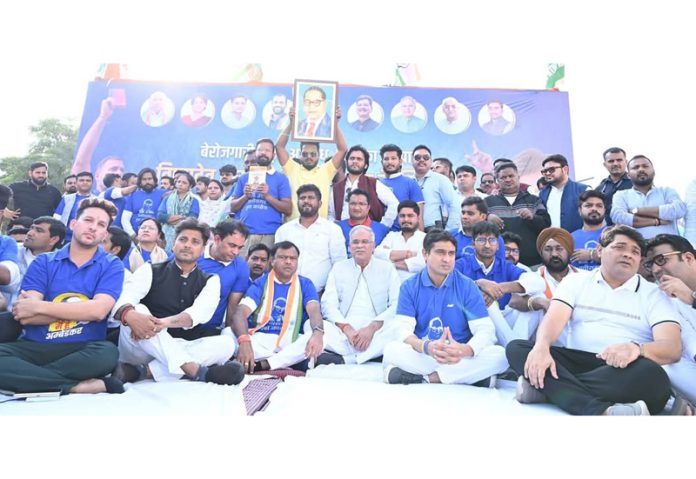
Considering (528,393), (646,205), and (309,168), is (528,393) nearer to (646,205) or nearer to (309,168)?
(646,205)

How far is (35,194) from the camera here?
20.6ft

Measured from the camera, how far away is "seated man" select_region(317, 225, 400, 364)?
3.84 metres

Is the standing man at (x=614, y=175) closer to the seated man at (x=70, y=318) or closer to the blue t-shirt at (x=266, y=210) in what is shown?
the blue t-shirt at (x=266, y=210)

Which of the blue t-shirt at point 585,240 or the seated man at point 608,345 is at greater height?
the blue t-shirt at point 585,240

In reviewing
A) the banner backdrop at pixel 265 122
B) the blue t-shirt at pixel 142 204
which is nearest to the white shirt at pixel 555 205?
the blue t-shirt at pixel 142 204

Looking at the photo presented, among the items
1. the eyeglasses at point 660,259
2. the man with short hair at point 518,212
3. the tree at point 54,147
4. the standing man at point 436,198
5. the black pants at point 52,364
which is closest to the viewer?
the black pants at point 52,364

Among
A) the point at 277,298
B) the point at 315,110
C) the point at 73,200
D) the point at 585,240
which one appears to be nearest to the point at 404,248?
the point at 277,298

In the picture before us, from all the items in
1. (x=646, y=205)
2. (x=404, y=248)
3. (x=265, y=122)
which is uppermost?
(x=265, y=122)

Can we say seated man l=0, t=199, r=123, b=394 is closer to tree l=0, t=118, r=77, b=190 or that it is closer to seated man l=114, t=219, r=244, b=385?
seated man l=114, t=219, r=244, b=385

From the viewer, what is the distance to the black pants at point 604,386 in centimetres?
241

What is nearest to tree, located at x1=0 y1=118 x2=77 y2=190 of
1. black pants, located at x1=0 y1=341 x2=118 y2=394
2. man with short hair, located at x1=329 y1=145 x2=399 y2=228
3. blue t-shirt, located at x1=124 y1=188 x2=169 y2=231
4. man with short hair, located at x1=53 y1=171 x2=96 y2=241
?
man with short hair, located at x1=53 y1=171 x2=96 y2=241

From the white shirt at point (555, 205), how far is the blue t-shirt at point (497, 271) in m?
1.18

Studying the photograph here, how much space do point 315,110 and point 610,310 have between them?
12.4 ft

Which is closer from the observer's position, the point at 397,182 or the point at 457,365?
the point at 457,365
